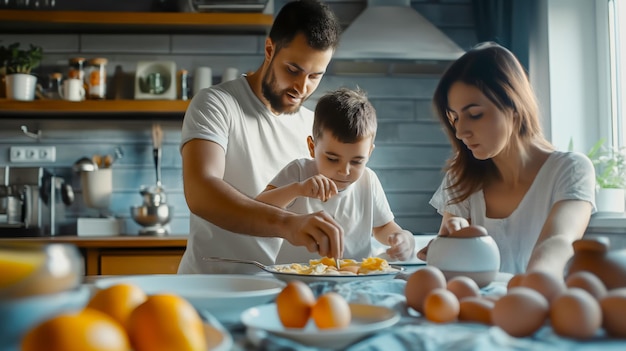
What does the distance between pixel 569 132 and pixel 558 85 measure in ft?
0.72

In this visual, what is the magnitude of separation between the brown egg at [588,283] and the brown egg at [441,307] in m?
0.13

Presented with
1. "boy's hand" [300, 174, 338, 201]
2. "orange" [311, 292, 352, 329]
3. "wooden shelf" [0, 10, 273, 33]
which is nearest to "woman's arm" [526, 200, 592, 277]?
"orange" [311, 292, 352, 329]

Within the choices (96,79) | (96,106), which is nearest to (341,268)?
(96,106)

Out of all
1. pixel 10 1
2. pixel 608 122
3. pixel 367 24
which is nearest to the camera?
pixel 608 122

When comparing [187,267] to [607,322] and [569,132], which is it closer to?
[607,322]

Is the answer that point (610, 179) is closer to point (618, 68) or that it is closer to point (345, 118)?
point (618, 68)

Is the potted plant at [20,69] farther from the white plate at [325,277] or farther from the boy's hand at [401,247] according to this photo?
the white plate at [325,277]

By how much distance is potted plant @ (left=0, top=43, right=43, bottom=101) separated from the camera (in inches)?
124

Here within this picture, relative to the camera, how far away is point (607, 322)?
2.11 feet

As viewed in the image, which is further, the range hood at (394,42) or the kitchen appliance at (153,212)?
the kitchen appliance at (153,212)

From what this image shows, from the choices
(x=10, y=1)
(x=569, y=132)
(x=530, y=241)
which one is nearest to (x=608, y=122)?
(x=569, y=132)

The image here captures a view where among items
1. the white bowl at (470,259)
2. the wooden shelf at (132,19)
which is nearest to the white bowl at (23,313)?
the white bowl at (470,259)

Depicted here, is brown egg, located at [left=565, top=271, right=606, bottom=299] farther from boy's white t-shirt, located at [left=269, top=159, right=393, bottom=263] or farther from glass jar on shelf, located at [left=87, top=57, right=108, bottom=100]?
glass jar on shelf, located at [left=87, top=57, right=108, bottom=100]

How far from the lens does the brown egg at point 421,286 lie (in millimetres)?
810
